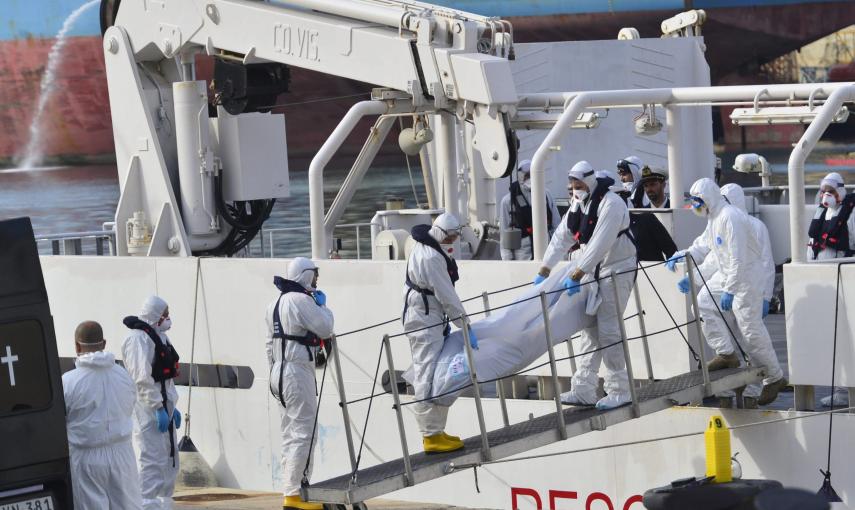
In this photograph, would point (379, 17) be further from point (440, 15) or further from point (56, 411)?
point (56, 411)

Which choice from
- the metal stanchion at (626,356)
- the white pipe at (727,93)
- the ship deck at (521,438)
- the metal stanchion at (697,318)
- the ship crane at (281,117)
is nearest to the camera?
the ship deck at (521,438)

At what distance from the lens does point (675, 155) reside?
9555 mm

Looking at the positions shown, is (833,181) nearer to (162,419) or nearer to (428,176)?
(428,176)

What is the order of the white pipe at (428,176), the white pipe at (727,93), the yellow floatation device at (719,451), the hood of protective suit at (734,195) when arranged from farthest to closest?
the white pipe at (428,176)
the white pipe at (727,93)
the hood of protective suit at (734,195)
the yellow floatation device at (719,451)

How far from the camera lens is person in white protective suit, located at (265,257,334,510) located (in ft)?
26.8

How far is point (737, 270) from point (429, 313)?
187cm

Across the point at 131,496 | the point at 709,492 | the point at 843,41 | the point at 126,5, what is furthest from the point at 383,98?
the point at 843,41

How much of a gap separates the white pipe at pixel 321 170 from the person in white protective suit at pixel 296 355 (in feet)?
4.30

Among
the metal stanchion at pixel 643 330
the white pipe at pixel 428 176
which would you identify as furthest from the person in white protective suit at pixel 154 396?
the white pipe at pixel 428 176

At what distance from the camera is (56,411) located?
623 cm

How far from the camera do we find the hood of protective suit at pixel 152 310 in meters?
8.27

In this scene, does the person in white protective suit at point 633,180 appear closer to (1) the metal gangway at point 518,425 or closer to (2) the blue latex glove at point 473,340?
(1) the metal gangway at point 518,425

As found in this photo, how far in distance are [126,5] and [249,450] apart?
418 cm

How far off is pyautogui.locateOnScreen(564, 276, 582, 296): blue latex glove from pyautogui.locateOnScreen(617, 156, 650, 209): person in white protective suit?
296cm
